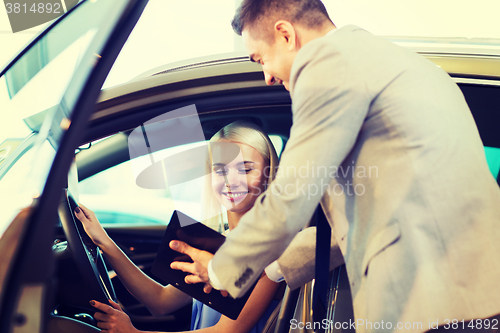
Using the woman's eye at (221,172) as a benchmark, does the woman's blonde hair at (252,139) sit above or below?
above

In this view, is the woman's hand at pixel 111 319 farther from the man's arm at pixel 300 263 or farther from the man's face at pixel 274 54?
the man's face at pixel 274 54

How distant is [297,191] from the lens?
883mm

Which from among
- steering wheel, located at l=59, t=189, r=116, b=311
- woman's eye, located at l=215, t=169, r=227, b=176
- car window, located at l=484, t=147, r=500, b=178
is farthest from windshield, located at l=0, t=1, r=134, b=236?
car window, located at l=484, t=147, r=500, b=178

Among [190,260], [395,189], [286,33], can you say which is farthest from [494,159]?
[190,260]

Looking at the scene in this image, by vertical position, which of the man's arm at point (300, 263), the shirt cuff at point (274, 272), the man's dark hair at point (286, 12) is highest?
the man's dark hair at point (286, 12)

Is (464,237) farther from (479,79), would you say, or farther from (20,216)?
(20,216)

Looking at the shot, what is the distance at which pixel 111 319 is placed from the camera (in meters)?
1.53

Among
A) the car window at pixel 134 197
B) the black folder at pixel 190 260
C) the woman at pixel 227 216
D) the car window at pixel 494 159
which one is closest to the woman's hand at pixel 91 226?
the woman at pixel 227 216

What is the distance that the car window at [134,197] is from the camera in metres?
1.82

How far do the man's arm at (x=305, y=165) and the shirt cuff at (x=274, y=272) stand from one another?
533 millimetres

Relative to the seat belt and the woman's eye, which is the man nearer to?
the seat belt

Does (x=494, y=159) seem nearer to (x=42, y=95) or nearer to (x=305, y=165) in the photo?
(x=305, y=165)

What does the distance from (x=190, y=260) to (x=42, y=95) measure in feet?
2.41

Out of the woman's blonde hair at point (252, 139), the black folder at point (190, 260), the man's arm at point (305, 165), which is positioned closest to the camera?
the man's arm at point (305, 165)
